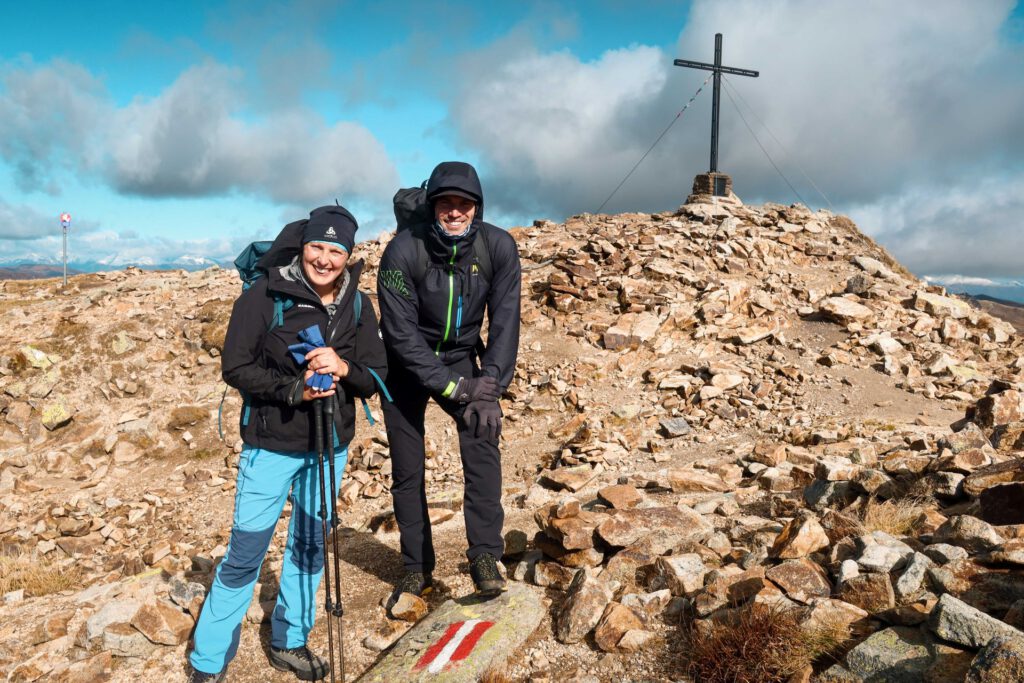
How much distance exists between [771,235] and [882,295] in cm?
488

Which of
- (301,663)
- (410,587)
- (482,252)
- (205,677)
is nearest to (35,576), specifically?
(205,677)

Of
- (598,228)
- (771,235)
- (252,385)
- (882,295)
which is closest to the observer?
(252,385)

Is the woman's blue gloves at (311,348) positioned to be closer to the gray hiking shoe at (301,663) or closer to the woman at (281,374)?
the woman at (281,374)

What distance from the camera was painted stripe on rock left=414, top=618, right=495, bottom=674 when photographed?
12.6ft

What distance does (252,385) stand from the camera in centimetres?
363

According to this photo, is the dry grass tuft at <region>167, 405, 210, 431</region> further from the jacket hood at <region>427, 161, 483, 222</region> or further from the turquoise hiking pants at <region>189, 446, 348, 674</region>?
the jacket hood at <region>427, 161, 483, 222</region>

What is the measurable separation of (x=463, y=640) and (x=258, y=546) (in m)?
1.44

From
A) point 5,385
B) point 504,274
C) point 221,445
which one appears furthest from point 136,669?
point 5,385

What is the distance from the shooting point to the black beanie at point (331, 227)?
3758mm

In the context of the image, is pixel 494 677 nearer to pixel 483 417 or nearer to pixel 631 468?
pixel 483 417

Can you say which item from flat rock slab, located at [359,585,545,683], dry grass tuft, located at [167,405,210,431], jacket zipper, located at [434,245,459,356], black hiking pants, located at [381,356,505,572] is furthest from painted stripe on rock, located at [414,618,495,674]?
dry grass tuft, located at [167,405,210,431]

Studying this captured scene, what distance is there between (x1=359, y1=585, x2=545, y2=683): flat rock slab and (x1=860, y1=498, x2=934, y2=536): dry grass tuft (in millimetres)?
2687

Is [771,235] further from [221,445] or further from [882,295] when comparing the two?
[221,445]

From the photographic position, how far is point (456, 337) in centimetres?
446
